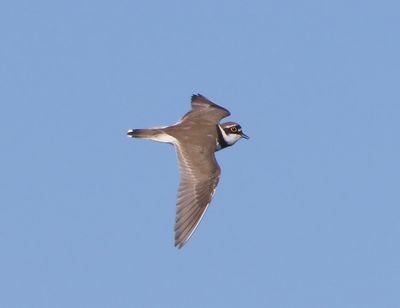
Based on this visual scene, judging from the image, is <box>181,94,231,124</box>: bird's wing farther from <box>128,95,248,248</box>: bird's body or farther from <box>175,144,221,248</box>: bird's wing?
<box>175,144,221,248</box>: bird's wing

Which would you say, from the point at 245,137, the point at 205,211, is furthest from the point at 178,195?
the point at 245,137

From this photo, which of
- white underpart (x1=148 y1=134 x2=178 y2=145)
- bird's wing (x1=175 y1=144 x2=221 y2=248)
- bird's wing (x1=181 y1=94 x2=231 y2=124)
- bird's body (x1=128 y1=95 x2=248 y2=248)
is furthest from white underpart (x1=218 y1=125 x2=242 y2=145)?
white underpart (x1=148 y1=134 x2=178 y2=145)

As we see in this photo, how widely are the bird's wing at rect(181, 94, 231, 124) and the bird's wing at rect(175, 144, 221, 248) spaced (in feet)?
8.10

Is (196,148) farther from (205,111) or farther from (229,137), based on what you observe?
(205,111)

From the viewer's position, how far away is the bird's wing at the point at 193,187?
23734mm

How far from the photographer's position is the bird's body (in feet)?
79.2

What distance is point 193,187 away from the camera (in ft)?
82.8

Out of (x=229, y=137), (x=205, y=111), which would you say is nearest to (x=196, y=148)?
(x=229, y=137)

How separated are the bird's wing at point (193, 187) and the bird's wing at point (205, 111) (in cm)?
247

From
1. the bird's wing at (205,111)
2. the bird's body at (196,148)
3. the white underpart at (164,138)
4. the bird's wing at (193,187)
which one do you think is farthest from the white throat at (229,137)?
the white underpart at (164,138)

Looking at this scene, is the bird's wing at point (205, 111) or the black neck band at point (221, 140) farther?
the bird's wing at point (205, 111)

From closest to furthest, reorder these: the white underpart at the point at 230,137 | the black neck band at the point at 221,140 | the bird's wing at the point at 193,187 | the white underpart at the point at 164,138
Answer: the bird's wing at the point at 193,187, the white underpart at the point at 164,138, the black neck band at the point at 221,140, the white underpart at the point at 230,137

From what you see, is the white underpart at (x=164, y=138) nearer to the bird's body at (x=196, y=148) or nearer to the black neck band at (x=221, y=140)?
the bird's body at (x=196, y=148)

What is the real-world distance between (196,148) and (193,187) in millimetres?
1662
